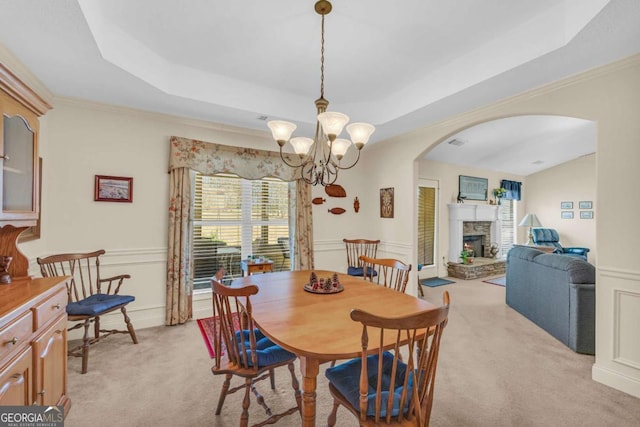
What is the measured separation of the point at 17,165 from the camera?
67.7 inches

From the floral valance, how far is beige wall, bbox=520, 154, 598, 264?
7675 mm

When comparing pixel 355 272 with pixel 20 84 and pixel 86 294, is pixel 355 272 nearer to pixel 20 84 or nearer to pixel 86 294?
pixel 86 294

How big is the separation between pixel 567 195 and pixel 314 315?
29.2 feet

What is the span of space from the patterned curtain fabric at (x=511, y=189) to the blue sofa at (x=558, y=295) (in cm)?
404

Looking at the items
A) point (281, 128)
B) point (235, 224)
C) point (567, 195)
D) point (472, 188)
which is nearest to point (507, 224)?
point (567, 195)

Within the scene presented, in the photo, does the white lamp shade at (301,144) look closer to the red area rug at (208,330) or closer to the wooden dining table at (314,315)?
the wooden dining table at (314,315)

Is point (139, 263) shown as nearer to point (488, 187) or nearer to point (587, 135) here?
point (488, 187)

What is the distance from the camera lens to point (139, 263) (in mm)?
3258

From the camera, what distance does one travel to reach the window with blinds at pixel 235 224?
12.1 feet

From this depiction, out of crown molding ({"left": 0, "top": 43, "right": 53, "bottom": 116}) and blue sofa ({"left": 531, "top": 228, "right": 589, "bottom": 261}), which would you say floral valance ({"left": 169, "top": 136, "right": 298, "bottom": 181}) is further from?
blue sofa ({"left": 531, "top": 228, "right": 589, "bottom": 261})

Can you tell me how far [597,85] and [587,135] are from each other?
4.69 metres

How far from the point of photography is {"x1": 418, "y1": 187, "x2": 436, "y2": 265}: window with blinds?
6.00m

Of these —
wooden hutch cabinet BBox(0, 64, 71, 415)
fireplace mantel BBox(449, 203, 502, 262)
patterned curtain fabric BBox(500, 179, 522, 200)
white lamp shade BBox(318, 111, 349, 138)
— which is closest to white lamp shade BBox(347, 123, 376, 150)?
white lamp shade BBox(318, 111, 349, 138)

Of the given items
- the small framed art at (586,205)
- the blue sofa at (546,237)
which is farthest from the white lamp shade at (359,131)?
the small framed art at (586,205)
